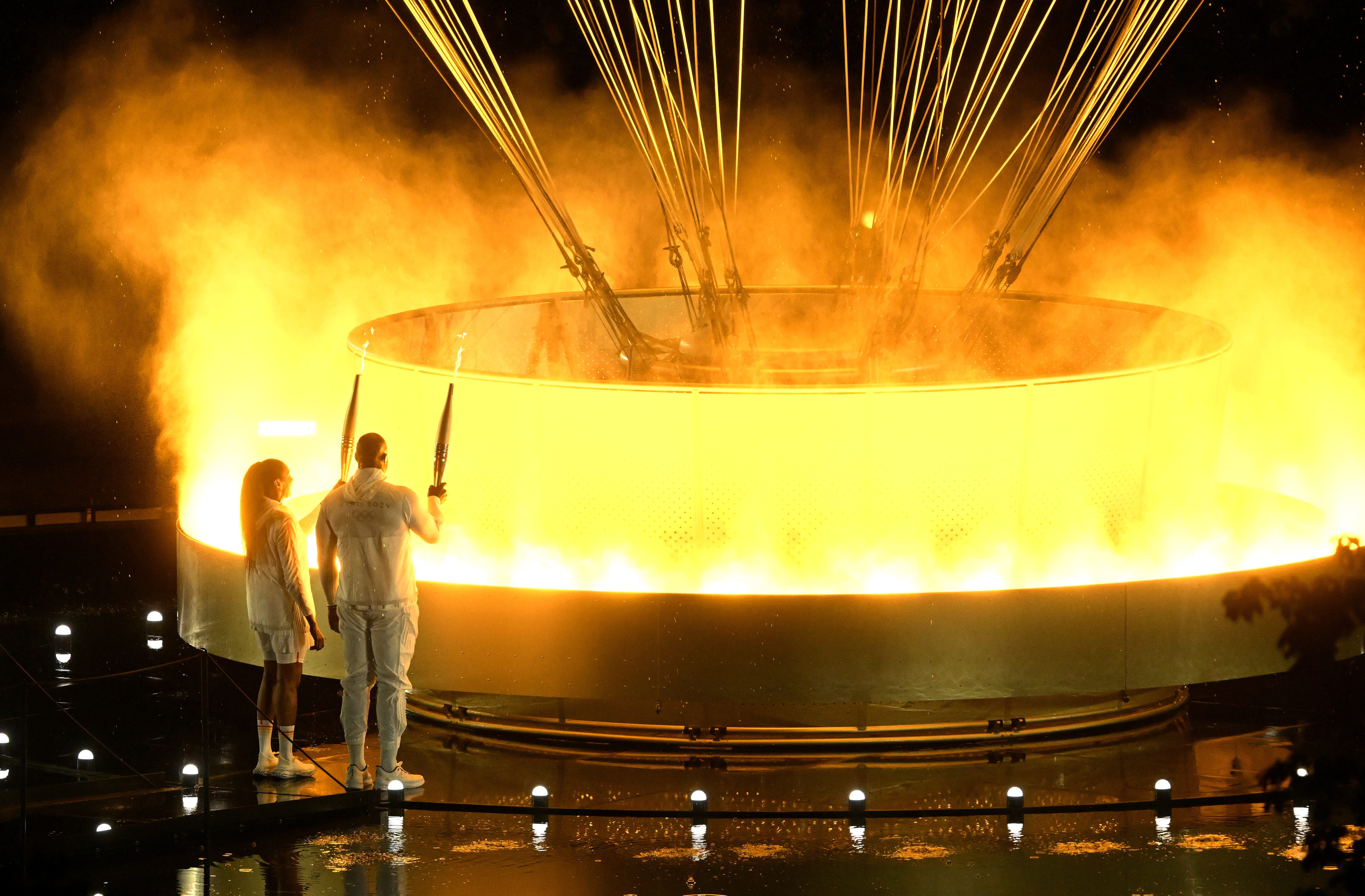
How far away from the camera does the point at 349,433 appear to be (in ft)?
36.1

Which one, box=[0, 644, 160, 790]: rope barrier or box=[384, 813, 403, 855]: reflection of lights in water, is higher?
box=[0, 644, 160, 790]: rope barrier

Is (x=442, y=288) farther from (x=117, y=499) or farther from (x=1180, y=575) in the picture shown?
(x=1180, y=575)

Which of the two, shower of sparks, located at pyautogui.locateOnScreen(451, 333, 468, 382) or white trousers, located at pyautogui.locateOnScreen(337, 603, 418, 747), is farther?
shower of sparks, located at pyautogui.locateOnScreen(451, 333, 468, 382)

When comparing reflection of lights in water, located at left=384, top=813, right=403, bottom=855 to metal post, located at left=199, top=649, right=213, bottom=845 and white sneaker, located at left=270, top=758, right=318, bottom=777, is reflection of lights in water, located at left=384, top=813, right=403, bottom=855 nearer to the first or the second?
white sneaker, located at left=270, top=758, right=318, bottom=777

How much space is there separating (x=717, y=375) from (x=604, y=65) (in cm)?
623

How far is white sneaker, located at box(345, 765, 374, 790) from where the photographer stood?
9273 mm

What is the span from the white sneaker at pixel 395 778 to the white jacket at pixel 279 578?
85 centimetres

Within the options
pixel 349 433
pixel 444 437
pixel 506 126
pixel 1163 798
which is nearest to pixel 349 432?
pixel 349 433

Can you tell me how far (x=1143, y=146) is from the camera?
19.1 meters

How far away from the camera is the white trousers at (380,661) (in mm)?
9305

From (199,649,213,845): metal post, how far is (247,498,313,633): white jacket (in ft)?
1.20

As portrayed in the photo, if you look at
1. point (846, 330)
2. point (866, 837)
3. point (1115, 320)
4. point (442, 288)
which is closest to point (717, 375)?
point (846, 330)

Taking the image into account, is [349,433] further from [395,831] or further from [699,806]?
[699,806]

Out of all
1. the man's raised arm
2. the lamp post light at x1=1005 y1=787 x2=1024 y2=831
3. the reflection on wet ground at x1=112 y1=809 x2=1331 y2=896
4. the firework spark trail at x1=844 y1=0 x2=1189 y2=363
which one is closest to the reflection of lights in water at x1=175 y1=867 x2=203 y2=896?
the reflection on wet ground at x1=112 y1=809 x2=1331 y2=896
